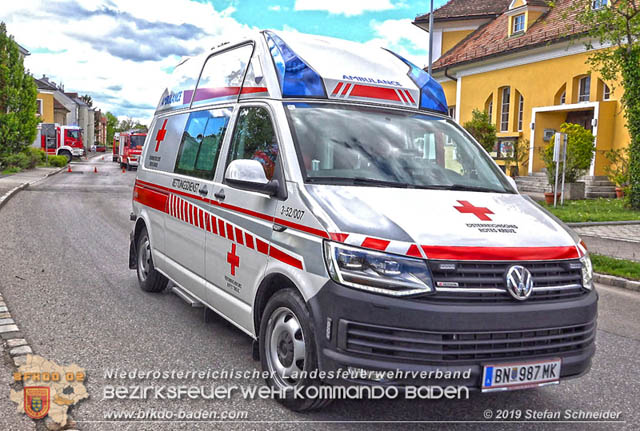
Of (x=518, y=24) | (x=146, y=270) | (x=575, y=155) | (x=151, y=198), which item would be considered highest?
(x=518, y=24)

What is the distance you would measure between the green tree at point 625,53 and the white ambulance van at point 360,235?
1455cm

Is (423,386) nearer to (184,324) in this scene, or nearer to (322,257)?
(322,257)

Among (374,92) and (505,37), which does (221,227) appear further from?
(505,37)

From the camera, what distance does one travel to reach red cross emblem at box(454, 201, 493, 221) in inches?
150

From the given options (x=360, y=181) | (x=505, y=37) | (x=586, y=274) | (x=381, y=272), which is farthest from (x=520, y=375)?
(x=505, y=37)

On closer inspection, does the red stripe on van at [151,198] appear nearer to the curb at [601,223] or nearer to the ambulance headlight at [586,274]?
the ambulance headlight at [586,274]

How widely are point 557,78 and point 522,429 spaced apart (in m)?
25.0

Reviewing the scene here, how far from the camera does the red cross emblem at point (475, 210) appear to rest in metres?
3.82

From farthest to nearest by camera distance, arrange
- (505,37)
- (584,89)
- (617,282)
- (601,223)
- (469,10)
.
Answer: (469,10), (505,37), (584,89), (601,223), (617,282)

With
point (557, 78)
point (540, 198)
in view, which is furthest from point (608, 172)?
point (557, 78)

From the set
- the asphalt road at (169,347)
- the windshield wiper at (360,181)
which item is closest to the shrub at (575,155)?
the asphalt road at (169,347)

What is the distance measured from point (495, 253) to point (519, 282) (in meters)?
0.21

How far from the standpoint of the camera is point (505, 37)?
30328 mm

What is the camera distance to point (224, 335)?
565cm
